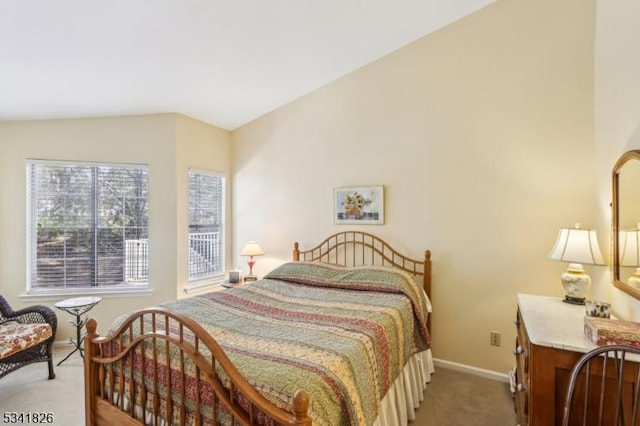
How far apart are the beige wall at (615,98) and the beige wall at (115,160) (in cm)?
395

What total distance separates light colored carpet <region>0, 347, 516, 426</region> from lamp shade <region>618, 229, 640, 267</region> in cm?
136

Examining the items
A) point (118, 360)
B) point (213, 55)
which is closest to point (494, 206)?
point (213, 55)

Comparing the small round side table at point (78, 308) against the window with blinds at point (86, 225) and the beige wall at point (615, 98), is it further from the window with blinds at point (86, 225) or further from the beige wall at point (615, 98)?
the beige wall at point (615, 98)

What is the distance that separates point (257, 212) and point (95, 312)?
7.13 feet

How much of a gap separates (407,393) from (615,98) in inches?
96.1

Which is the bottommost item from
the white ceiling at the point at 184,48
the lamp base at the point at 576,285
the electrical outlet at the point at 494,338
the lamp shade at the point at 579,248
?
the electrical outlet at the point at 494,338

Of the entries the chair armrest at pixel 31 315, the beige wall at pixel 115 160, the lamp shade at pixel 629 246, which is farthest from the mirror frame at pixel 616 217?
the chair armrest at pixel 31 315

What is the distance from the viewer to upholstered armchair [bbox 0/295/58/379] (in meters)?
2.56

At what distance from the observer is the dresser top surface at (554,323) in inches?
56.3

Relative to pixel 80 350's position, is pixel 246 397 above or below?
above

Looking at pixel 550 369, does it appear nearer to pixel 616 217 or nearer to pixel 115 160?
pixel 616 217

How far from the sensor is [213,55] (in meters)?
2.79

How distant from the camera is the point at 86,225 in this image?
145 inches

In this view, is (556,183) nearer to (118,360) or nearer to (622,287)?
(622,287)
